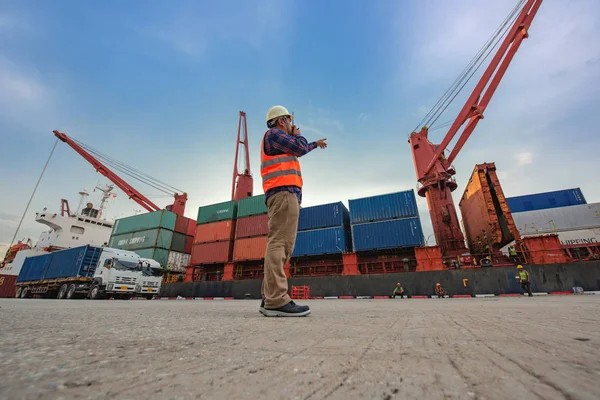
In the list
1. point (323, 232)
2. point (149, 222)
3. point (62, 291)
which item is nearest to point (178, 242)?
point (149, 222)

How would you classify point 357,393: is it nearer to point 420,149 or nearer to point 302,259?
point 302,259

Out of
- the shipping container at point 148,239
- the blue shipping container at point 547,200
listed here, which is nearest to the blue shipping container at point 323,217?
the shipping container at point 148,239

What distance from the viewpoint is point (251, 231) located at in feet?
63.5

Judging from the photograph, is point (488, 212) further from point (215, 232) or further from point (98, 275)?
point (98, 275)

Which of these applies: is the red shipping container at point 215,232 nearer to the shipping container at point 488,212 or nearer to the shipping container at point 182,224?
the shipping container at point 182,224

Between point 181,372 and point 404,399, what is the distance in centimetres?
47

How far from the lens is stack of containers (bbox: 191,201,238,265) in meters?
19.8

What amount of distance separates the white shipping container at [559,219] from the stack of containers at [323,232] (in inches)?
575

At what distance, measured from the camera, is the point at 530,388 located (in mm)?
433

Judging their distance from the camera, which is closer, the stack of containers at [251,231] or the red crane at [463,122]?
the red crane at [463,122]

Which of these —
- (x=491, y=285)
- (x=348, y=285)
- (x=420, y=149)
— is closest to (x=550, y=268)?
(x=491, y=285)

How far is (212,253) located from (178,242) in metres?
6.66

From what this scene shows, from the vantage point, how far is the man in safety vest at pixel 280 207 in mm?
2406

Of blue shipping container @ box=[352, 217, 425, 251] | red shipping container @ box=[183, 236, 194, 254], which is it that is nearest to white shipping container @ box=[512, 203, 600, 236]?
blue shipping container @ box=[352, 217, 425, 251]
